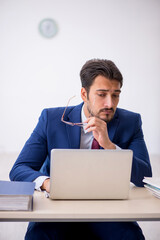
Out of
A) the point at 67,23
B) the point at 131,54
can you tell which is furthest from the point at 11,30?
the point at 131,54

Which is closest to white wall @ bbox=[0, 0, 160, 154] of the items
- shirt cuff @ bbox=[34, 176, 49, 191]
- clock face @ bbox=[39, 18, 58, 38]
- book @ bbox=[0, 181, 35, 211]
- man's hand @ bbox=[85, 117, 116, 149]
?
clock face @ bbox=[39, 18, 58, 38]

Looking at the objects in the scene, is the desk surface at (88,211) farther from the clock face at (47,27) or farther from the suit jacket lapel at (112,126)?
the clock face at (47,27)

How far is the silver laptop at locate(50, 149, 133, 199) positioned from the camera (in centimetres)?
113

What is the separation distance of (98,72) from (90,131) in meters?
0.36

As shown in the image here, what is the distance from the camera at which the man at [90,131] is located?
59.9 inches

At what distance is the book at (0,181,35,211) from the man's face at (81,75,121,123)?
2.35 ft

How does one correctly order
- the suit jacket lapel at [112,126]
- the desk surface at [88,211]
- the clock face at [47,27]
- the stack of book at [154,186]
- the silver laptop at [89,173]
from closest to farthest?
1. the desk surface at [88,211]
2. the silver laptop at [89,173]
3. the stack of book at [154,186]
4. the suit jacket lapel at [112,126]
5. the clock face at [47,27]

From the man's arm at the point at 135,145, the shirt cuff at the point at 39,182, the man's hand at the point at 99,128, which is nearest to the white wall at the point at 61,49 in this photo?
the man's arm at the point at 135,145

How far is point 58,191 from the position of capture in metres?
1.15

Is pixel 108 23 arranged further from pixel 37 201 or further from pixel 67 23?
pixel 37 201

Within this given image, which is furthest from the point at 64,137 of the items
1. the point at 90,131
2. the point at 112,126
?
the point at 112,126

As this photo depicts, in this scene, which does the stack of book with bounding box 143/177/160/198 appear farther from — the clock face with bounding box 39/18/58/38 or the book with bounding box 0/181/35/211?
the clock face with bounding box 39/18/58/38

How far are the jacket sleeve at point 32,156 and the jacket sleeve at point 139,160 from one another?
46 cm

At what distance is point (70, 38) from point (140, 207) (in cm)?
502
